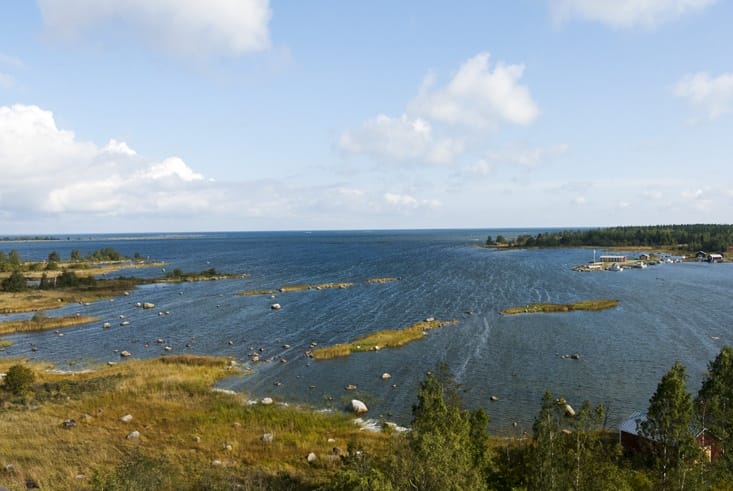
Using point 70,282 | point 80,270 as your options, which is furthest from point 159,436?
point 80,270

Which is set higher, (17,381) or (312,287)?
(312,287)

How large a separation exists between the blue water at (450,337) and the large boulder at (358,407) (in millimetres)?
906

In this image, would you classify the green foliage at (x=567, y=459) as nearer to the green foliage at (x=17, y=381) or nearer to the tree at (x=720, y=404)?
the tree at (x=720, y=404)

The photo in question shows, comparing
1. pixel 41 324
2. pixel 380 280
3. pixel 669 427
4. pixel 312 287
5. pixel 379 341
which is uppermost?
pixel 669 427

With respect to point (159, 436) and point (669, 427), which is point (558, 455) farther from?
point (159, 436)

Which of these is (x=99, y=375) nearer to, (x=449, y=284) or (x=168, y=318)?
→ (x=168, y=318)

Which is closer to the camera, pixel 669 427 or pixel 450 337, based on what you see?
pixel 669 427

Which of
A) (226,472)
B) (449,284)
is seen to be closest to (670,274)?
(449,284)

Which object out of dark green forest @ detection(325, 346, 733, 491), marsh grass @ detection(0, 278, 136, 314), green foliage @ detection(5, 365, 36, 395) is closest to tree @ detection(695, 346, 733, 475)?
dark green forest @ detection(325, 346, 733, 491)

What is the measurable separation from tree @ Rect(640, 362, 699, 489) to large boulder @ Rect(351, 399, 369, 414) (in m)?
25.8

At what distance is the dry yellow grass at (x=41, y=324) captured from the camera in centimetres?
8519

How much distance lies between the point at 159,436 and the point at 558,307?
78.9 m

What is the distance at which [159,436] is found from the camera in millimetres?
38188

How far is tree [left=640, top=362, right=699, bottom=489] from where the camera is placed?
2370cm
